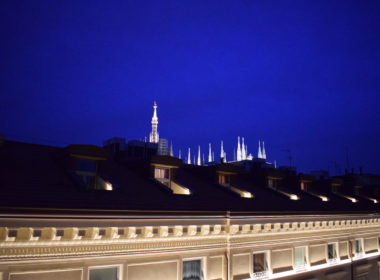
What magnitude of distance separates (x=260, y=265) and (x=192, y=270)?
4.50 meters

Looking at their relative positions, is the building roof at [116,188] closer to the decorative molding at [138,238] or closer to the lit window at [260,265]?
the decorative molding at [138,238]

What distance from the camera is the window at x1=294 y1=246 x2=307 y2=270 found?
20.4 meters

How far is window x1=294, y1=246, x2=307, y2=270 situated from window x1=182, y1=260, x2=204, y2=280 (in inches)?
286

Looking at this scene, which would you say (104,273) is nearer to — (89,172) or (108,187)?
(108,187)

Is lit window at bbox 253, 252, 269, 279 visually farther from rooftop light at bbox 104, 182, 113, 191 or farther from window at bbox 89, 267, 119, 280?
rooftop light at bbox 104, 182, 113, 191

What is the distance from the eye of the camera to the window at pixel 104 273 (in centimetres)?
1255

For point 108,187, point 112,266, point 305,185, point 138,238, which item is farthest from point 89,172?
point 305,185

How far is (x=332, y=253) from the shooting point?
76.4 feet

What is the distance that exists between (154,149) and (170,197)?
9437mm

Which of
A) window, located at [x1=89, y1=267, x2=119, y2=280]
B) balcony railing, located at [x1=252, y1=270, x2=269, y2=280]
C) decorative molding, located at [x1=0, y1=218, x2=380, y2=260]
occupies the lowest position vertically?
balcony railing, located at [x1=252, y1=270, x2=269, y2=280]

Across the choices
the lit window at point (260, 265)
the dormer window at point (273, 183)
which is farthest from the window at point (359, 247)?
the lit window at point (260, 265)

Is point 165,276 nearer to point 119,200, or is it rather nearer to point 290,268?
point 119,200

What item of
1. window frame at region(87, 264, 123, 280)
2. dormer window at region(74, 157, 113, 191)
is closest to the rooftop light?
dormer window at region(74, 157, 113, 191)

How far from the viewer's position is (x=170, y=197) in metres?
16.6
